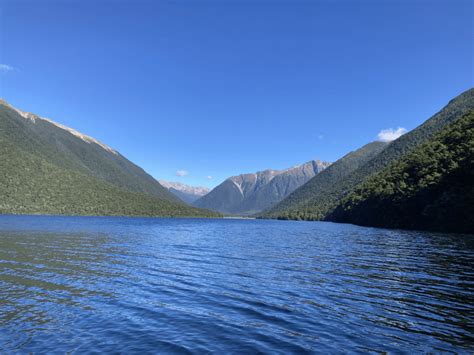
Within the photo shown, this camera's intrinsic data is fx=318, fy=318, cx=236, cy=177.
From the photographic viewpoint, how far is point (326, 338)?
55.9ft

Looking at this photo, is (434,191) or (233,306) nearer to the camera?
(233,306)

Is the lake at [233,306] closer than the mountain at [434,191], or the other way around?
the lake at [233,306]

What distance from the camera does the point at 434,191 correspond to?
112 m

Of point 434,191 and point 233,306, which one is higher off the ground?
point 434,191

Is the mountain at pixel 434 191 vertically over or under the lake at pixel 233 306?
over

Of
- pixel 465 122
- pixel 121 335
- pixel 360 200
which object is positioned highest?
pixel 465 122

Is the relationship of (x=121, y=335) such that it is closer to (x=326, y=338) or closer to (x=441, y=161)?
(x=326, y=338)

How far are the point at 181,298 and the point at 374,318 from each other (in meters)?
13.9

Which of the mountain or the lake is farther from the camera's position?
the mountain

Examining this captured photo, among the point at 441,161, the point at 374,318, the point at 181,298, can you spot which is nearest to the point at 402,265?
the point at 374,318

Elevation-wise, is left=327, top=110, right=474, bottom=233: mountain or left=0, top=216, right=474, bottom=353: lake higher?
left=327, top=110, right=474, bottom=233: mountain

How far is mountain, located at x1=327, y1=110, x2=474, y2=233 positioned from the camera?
322ft

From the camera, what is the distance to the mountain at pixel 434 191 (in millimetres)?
98125

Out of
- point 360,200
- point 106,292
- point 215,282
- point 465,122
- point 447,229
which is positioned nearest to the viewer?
point 106,292
